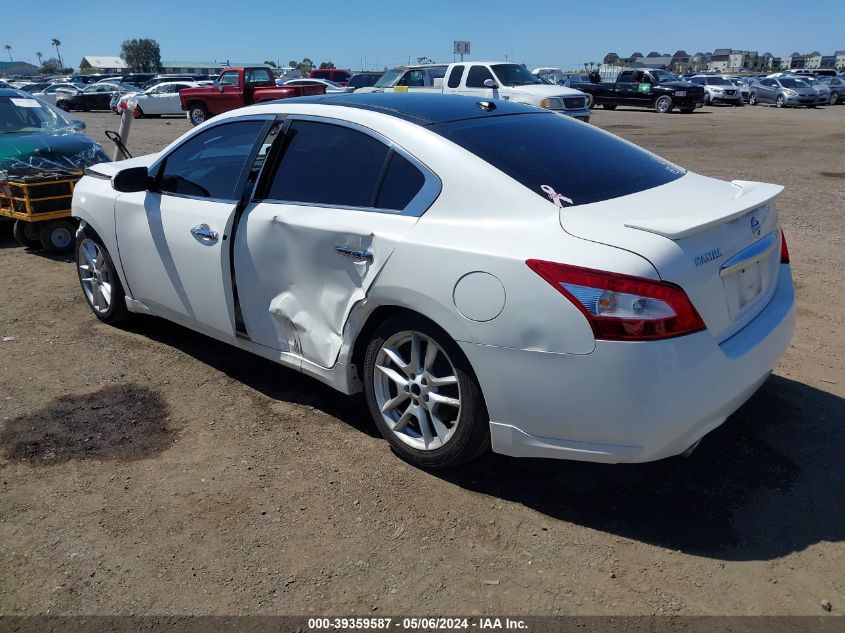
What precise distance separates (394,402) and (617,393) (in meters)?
1.15

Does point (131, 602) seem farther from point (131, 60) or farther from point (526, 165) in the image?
point (131, 60)

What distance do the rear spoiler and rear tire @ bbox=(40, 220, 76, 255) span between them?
6.77 metres

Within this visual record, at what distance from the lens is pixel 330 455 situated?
3.66 m

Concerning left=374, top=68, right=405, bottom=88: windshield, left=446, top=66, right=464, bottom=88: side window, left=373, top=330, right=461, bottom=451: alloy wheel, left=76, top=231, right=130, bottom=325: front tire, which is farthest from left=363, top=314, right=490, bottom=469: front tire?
left=374, top=68, right=405, bottom=88: windshield

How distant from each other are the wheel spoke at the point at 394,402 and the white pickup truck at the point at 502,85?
1570 cm

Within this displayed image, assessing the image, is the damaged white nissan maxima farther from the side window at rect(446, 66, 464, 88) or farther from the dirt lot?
the side window at rect(446, 66, 464, 88)

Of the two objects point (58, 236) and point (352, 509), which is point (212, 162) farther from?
point (58, 236)

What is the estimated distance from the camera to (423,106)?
3.85 metres

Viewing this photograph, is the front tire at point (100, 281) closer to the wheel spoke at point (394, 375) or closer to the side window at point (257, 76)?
the wheel spoke at point (394, 375)

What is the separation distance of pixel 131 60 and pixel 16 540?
12672 centimetres

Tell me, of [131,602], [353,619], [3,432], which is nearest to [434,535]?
[353,619]

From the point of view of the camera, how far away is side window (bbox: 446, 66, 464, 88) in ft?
64.5

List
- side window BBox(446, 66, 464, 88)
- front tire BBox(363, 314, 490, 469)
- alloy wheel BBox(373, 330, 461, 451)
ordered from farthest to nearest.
Answer: side window BBox(446, 66, 464, 88)
alloy wheel BBox(373, 330, 461, 451)
front tire BBox(363, 314, 490, 469)

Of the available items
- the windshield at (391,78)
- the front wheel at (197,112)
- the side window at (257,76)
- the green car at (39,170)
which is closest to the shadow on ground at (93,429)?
the green car at (39,170)
